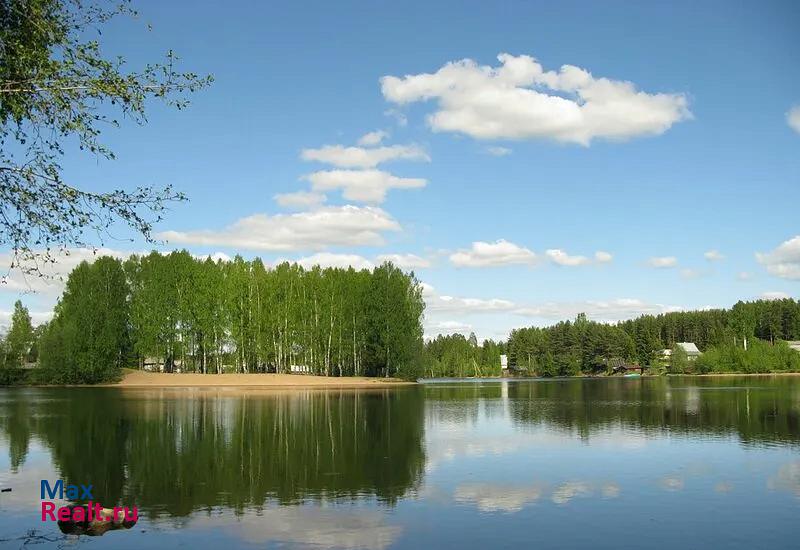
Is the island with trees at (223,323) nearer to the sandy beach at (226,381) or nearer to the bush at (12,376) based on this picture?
the bush at (12,376)

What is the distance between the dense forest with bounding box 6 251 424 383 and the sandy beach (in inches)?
131

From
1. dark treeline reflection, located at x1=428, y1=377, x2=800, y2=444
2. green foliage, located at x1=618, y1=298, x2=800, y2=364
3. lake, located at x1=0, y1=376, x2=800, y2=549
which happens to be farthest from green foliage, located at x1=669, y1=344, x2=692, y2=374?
lake, located at x1=0, y1=376, x2=800, y2=549

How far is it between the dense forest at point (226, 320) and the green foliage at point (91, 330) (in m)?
0.14

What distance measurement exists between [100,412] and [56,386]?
188 feet

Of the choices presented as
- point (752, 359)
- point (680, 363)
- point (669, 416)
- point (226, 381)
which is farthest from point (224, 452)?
point (680, 363)

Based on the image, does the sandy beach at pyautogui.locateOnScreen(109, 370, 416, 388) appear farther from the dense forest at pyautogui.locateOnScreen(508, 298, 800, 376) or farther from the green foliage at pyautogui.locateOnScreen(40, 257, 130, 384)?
the dense forest at pyautogui.locateOnScreen(508, 298, 800, 376)

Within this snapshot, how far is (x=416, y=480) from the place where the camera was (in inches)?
862

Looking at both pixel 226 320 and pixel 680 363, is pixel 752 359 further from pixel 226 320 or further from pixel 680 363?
pixel 226 320

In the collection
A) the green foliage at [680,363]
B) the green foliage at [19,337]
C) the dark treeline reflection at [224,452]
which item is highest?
the green foliage at [19,337]

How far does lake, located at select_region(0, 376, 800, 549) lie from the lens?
15.5 metres

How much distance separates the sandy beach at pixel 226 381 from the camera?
8850 cm

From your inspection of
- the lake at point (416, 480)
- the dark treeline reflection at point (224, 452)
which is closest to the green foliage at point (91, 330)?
the dark treeline reflection at point (224, 452)

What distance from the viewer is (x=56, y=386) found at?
96.4 metres

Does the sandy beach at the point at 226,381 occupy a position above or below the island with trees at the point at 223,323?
below
